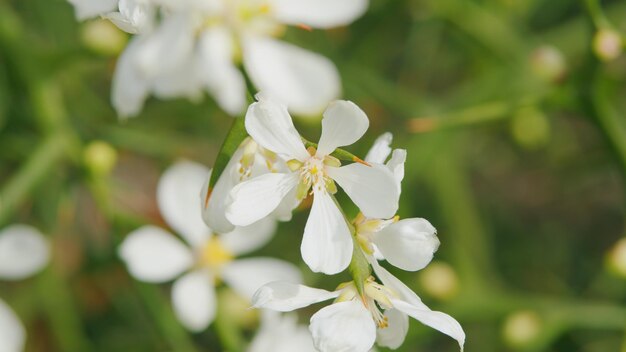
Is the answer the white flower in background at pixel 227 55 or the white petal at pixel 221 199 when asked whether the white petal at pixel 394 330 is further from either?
the white flower in background at pixel 227 55

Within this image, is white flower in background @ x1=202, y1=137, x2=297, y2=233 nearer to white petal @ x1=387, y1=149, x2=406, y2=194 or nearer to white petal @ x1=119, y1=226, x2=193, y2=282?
white petal @ x1=387, y1=149, x2=406, y2=194

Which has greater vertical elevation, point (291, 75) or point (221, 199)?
point (221, 199)

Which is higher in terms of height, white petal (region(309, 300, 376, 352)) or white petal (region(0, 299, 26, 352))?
white petal (region(309, 300, 376, 352))

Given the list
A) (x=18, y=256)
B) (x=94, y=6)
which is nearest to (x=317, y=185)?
(x=94, y=6)

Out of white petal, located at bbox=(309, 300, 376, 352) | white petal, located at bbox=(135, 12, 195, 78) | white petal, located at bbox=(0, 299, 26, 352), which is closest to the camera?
white petal, located at bbox=(309, 300, 376, 352)

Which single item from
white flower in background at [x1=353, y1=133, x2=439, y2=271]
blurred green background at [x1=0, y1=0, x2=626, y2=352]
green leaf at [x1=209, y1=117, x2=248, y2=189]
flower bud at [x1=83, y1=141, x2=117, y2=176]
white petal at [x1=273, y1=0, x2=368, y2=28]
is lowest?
blurred green background at [x1=0, y1=0, x2=626, y2=352]

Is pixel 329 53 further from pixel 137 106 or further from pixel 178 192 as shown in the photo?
pixel 137 106

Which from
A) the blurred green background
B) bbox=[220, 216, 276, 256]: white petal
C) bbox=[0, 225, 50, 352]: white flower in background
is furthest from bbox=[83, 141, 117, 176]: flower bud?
bbox=[220, 216, 276, 256]: white petal

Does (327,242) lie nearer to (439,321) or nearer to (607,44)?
(439,321)
